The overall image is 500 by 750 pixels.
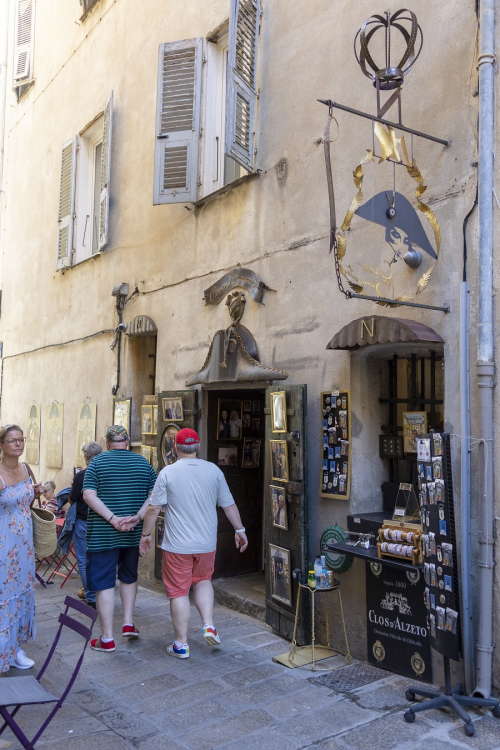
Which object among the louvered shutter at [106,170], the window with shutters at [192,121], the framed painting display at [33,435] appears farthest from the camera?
the framed painting display at [33,435]

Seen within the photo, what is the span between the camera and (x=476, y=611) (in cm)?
400

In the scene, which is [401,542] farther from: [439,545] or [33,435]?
[33,435]

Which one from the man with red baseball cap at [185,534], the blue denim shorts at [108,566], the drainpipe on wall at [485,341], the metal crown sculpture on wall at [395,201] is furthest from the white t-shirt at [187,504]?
the drainpipe on wall at [485,341]

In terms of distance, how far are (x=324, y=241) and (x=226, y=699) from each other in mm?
3375

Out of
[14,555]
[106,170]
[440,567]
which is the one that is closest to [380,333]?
[440,567]

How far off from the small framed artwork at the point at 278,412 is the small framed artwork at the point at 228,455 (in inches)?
64.3

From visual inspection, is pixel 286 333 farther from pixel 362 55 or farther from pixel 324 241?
pixel 362 55

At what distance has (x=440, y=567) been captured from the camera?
394 centimetres

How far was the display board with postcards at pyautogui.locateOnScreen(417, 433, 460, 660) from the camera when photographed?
152 inches

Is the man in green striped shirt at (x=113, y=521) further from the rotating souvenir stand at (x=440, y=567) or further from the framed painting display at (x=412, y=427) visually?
the rotating souvenir stand at (x=440, y=567)

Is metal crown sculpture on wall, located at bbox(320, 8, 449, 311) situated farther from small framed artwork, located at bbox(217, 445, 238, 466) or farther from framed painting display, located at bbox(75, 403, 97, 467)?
framed painting display, located at bbox(75, 403, 97, 467)

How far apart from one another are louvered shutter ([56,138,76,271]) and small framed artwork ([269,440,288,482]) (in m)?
5.98

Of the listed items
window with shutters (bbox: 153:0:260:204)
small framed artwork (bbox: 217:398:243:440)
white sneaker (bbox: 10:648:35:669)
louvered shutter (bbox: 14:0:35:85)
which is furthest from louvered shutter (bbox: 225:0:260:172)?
louvered shutter (bbox: 14:0:35:85)

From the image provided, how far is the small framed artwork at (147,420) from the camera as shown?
780 centimetres
